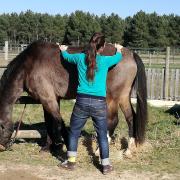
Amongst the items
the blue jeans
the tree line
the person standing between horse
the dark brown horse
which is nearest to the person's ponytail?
the person standing between horse

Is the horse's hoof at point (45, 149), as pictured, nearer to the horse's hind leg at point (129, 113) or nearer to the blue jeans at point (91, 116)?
the blue jeans at point (91, 116)

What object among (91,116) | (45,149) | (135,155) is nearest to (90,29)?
(45,149)

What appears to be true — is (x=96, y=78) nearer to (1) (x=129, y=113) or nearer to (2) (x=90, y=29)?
(1) (x=129, y=113)

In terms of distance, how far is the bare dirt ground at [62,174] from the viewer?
5.59 m

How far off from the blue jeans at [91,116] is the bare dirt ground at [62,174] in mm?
297

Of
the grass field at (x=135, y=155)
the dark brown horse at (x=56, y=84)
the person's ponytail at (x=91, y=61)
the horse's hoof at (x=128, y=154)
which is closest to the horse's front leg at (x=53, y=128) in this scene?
the dark brown horse at (x=56, y=84)

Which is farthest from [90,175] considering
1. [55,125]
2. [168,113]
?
[168,113]

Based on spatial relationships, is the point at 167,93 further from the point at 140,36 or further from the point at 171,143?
the point at 140,36

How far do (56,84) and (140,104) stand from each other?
4.44 feet

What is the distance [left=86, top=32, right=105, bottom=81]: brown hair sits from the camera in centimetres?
551

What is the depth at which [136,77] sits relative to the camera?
22.0ft

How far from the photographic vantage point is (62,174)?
5715 mm

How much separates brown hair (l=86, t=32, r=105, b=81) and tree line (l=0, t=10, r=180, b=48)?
51.2 m

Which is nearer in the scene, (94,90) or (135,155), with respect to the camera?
(94,90)
